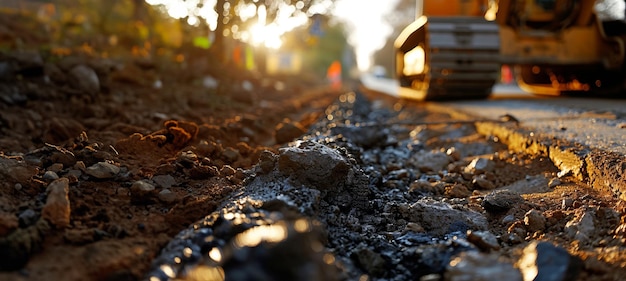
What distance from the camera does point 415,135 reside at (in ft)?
20.4

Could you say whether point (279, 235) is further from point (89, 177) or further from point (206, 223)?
point (89, 177)

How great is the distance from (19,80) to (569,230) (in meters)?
5.68

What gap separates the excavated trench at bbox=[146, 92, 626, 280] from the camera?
1773 mm

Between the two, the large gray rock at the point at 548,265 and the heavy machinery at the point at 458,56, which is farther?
the heavy machinery at the point at 458,56

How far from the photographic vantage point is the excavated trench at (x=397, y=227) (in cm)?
177

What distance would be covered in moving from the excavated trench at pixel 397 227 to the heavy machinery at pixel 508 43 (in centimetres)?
417

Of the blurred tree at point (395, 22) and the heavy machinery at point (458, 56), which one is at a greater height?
the blurred tree at point (395, 22)

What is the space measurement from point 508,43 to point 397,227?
6.50 meters

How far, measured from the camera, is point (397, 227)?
2838mm

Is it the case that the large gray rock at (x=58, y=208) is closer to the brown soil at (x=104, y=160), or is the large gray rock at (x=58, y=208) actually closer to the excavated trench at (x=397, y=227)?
the brown soil at (x=104, y=160)

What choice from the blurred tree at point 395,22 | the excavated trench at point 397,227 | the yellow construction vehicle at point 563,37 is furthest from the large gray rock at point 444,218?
the blurred tree at point 395,22

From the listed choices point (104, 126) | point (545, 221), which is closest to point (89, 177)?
point (104, 126)

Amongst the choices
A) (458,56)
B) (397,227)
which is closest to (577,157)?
(397,227)

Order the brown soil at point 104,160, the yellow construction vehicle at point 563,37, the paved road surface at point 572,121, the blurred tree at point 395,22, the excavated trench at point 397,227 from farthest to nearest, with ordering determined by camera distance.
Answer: the blurred tree at point 395,22 → the yellow construction vehicle at point 563,37 → the paved road surface at point 572,121 → the brown soil at point 104,160 → the excavated trench at point 397,227
